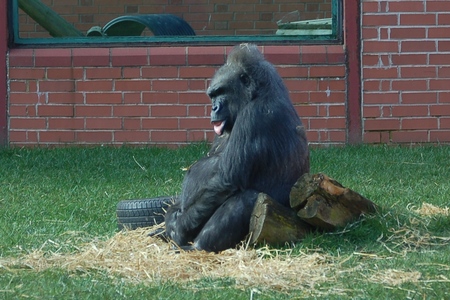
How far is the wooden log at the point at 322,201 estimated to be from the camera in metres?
5.18

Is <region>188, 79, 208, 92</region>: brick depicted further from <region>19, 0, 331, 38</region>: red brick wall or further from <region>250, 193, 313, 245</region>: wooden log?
<region>250, 193, 313, 245</region>: wooden log

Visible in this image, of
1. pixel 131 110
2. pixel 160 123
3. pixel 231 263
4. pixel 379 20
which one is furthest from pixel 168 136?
pixel 231 263

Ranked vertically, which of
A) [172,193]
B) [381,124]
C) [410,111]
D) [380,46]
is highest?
[380,46]

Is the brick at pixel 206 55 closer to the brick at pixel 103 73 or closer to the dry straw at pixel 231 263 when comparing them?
the brick at pixel 103 73

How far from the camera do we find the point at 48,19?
33.3 feet

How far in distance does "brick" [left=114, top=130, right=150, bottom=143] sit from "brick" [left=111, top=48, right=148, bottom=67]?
696 mm

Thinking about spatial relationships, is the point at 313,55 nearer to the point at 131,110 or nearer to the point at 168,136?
the point at 168,136

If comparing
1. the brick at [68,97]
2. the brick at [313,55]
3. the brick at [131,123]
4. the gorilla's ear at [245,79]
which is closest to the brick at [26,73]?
the brick at [68,97]

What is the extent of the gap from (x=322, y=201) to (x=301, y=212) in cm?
15

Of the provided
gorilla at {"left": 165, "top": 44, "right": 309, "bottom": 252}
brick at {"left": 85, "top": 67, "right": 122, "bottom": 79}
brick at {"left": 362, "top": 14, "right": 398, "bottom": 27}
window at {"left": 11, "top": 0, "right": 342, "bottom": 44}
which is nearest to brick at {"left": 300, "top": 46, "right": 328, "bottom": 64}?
window at {"left": 11, "top": 0, "right": 342, "bottom": 44}

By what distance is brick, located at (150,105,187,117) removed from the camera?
9.27m

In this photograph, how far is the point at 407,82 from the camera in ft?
30.1

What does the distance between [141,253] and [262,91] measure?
1180 mm

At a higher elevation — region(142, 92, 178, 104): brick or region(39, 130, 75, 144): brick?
region(142, 92, 178, 104): brick
